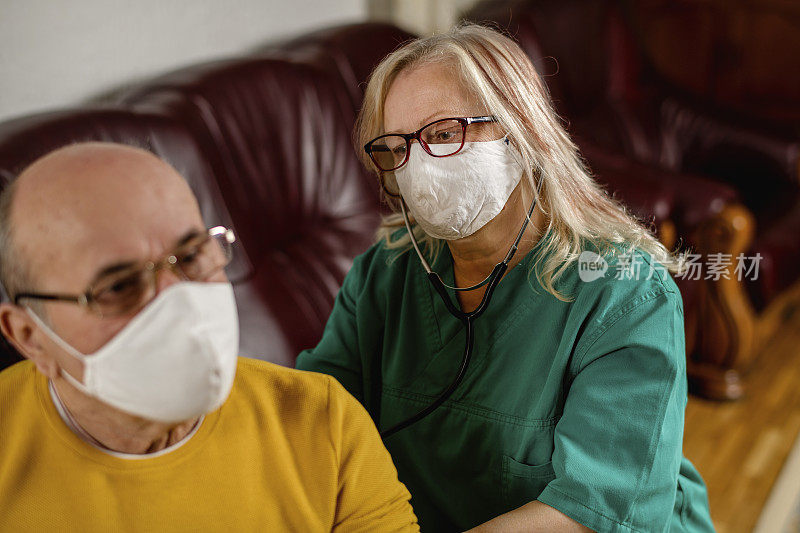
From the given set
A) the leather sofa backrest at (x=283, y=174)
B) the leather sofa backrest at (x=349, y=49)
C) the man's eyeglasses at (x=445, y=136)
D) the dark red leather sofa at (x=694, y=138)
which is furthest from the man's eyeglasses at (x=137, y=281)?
the dark red leather sofa at (x=694, y=138)

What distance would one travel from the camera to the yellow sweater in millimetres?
650

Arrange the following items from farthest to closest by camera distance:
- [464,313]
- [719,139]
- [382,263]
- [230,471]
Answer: [719,139] → [382,263] → [464,313] → [230,471]

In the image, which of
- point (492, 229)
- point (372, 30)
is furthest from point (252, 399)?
point (372, 30)

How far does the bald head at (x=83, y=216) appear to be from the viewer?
576 millimetres

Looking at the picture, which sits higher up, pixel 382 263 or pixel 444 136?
pixel 444 136

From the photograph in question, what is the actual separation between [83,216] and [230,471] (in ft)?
0.93

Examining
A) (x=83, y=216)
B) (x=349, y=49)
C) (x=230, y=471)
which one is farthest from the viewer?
(x=349, y=49)

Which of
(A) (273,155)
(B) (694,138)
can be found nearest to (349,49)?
(A) (273,155)

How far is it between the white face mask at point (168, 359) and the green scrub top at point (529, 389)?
15.7 inches

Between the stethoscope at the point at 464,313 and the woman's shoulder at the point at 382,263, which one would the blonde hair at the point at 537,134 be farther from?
the woman's shoulder at the point at 382,263

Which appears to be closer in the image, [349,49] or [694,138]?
[349,49]

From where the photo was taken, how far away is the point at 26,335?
0.65m

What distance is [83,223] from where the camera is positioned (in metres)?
0.57

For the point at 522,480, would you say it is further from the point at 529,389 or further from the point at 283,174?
the point at 283,174
